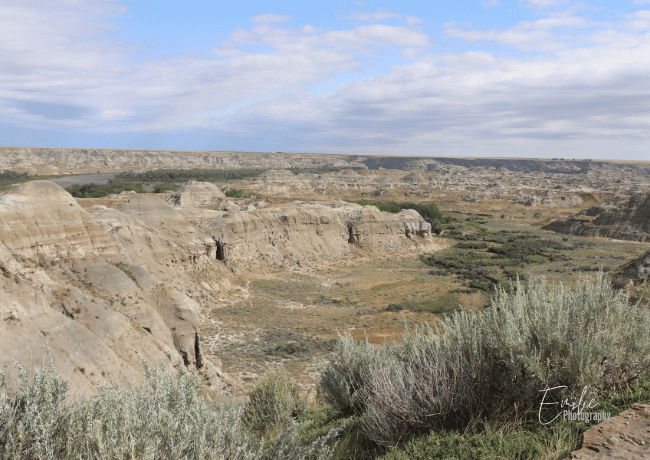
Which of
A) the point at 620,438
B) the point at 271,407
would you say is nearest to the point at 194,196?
the point at 271,407

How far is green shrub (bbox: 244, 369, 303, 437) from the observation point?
1132cm

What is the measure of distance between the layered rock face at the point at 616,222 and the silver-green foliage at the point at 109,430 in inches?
3307

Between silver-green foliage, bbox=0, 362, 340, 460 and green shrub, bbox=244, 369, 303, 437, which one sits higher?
silver-green foliage, bbox=0, 362, 340, 460

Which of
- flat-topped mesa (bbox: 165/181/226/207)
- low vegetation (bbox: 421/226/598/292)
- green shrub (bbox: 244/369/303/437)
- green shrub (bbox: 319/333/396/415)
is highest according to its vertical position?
flat-topped mesa (bbox: 165/181/226/207)

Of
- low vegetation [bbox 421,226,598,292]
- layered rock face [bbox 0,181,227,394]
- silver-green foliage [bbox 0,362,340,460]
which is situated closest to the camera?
silver-green foliage [bbox 0,362,340,460]

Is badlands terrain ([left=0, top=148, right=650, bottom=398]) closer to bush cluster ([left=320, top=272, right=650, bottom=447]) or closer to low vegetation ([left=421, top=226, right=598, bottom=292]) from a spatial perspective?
low vegetation ([left=421, top=226, right=598, bottom=292])

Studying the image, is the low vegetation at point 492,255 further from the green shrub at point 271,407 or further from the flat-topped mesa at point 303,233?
the green shrub at point 271,407

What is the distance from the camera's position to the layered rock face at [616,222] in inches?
2699

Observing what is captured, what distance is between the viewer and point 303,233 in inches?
1991

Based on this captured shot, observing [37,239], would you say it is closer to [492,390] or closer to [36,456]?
[36,456]

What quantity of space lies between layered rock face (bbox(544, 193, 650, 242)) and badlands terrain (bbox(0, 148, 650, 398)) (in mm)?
254

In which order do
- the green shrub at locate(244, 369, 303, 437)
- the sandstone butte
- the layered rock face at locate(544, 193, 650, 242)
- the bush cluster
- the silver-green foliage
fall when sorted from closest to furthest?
the silver-green foliage, the bush cluster, the green shrub at locate(244, 369, 303, 437), the sandstone butte, the layered rock face at locate(544, 193, 650, 242)
